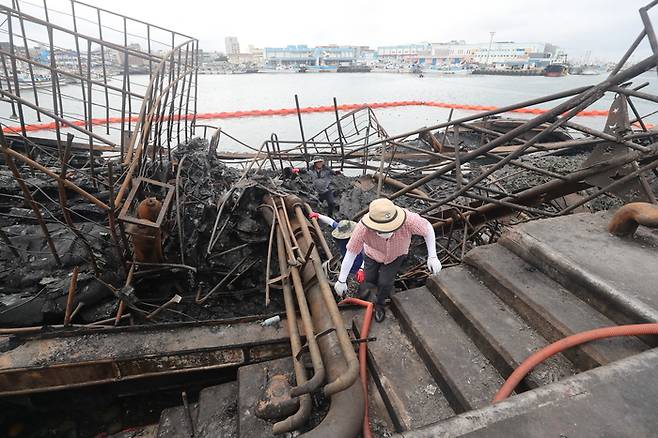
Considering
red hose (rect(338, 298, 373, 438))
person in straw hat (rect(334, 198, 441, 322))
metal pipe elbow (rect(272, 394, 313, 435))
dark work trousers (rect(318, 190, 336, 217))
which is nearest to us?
metal pipe elbow (rect(272, 394, 313, 435))

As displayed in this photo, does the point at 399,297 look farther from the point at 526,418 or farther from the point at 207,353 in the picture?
the point at 207,353

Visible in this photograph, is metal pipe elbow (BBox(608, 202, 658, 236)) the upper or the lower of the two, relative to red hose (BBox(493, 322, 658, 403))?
upper

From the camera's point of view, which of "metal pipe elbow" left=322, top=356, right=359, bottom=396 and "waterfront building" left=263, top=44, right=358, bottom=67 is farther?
"waterfront building" left=263, top=44, right=358, bottom=67

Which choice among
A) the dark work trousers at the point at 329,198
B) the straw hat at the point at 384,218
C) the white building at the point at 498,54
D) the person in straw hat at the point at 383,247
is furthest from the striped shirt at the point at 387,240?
the white building at the point at 498,54

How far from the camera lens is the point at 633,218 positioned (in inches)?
137

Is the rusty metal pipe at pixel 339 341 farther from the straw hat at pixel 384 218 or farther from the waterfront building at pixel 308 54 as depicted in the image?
the waterfront building at pixel 308 54

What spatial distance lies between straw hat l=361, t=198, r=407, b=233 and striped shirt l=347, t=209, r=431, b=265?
0.75ft

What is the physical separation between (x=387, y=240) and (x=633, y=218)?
2670 millimetres

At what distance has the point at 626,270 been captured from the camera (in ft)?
10.3

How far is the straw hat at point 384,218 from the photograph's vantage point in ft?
11.5

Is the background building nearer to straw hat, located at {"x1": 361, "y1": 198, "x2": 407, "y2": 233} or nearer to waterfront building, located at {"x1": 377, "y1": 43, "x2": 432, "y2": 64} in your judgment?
waterfront building, located at {"x1": 377, "y1": 43, "x2": 432, "y2": 64}

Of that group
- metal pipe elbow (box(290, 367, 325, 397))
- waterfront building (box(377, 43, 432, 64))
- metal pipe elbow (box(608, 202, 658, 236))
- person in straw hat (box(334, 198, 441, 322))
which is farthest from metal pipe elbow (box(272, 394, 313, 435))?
waterfront building (box(377, 43, 432, 64))

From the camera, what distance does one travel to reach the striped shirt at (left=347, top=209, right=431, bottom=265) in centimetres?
386

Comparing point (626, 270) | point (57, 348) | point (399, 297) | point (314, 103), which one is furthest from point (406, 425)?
point (314, 103)
